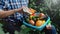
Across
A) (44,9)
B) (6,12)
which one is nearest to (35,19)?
(44,9)

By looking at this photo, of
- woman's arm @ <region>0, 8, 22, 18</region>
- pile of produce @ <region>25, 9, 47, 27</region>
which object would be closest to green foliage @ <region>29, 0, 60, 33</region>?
pile of produce @ <region>25, 9, 47, 27</region>

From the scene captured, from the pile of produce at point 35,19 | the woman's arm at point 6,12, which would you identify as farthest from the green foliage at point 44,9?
the woman's arm at point 6,12

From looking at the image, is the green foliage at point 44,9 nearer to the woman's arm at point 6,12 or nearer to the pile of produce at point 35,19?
the pile of produce at point 35,19

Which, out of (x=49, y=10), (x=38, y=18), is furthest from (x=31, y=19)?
(x=49, y=10)

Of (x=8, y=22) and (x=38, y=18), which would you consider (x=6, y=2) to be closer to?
(x=8, y=22)

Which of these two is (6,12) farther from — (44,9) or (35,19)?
(44,9)

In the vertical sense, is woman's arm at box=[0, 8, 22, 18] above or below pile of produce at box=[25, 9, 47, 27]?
above

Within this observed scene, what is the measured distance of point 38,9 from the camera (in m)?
2.45

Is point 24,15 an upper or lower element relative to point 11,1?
lower

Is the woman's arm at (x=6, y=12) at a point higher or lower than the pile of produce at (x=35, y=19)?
higher

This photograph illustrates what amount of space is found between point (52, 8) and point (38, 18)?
204 millimetres

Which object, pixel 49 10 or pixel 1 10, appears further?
pixel 49 10

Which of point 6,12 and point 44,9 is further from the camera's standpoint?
point 44,9

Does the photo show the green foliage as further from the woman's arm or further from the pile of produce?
the woman's arm
